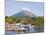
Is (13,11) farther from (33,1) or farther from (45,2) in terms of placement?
(45,2)

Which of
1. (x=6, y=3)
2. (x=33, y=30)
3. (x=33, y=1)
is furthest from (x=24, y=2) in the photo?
(x=33, y=30)

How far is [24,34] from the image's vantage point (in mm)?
1233

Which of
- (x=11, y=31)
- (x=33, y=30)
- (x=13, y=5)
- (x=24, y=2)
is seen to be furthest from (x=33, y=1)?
(x=11, y=31)

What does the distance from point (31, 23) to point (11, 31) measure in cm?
30

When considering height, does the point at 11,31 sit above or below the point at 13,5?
below

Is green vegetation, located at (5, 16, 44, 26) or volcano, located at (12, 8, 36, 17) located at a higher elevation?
volcano, located at (12, 8, 36, 17)

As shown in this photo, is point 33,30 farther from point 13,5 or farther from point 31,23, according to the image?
point 13,5

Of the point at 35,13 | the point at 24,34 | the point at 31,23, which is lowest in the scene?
the point at 24,34

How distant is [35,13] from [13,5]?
33cm

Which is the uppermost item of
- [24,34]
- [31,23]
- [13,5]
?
[13,5]

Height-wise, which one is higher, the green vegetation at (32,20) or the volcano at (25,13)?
the volcano at (25,13)

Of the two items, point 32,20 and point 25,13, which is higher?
point 25,13

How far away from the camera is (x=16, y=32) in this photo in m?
1.22
